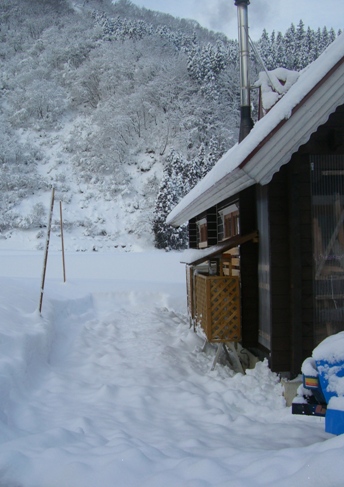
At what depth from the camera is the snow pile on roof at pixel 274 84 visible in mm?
6497

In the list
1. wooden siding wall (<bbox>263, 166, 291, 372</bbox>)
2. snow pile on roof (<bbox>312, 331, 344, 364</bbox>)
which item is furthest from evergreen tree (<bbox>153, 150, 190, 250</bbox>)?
snow pile on roof (<bbox>312, 331, 344, 364</bbox>)

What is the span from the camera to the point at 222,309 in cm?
603

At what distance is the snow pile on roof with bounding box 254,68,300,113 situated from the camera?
6497mm

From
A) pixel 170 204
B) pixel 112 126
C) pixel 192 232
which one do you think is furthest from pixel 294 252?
pixel 112 126

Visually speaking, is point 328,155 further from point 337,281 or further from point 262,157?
point 337,281

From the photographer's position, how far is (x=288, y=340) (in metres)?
4.88

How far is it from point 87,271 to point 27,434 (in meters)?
14.0

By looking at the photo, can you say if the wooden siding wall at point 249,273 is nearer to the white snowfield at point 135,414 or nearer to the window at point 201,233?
the white snowfield at point 135,414

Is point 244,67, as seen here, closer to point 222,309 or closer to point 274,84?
point 274,84

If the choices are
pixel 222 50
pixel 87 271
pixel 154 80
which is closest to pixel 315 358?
pixel 87 271

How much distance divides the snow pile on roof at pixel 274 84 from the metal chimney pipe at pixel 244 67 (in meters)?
0.70

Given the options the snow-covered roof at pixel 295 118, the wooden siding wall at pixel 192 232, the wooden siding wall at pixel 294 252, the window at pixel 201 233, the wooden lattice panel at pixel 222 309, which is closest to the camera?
the snow-covered roof at pixel 295 118

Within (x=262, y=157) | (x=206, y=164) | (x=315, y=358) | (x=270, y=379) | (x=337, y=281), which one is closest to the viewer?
(x=315, y=358)

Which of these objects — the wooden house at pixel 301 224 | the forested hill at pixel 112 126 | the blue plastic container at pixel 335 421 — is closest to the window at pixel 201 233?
the wooden house at pixel 301 224
